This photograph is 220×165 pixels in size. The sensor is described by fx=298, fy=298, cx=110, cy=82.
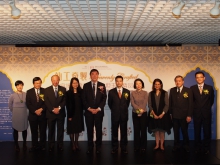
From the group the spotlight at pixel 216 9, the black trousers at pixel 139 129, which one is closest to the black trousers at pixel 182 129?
the black trousers at pixel 139 129

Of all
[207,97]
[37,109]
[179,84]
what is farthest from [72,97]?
[207,97]

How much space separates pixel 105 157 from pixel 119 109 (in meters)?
0.96

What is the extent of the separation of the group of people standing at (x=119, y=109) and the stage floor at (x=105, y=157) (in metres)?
0.18

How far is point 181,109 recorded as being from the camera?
19.7 ft

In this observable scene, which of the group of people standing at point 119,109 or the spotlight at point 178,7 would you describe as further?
the group of people standing at point 119,109

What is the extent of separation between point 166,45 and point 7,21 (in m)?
3.88

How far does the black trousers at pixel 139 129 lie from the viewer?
607 cm

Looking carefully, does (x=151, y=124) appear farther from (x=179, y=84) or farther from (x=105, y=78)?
(x=105, y=78)

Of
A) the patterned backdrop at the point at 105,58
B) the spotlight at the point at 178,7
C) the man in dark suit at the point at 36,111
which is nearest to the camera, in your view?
the spotlight at the point at 178,7

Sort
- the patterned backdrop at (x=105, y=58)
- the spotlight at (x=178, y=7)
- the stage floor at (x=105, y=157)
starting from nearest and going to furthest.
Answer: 1. the spotlight at (x=178, y=7)
2. the stage floor at (x=105, y=157)
3. the patterned backdrop at (x=105, y=58)

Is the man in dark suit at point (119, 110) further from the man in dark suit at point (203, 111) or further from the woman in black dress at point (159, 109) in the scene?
the man in dark suit at point (203, 111)

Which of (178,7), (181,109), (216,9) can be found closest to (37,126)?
(181,109)

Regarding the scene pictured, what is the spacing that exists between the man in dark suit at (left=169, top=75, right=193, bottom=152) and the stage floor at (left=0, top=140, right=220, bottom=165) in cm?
38

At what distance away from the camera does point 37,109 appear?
6.08m
